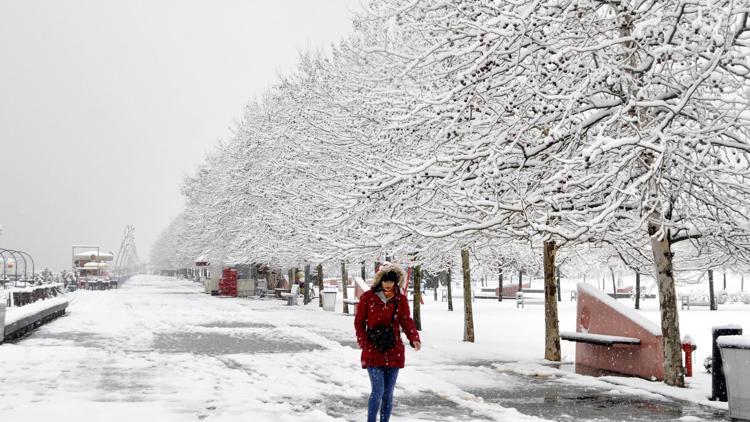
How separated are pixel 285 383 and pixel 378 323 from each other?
4.00 metres

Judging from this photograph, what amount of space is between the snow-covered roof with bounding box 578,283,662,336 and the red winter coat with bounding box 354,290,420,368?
223 inches

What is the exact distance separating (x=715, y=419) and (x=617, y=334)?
368cm

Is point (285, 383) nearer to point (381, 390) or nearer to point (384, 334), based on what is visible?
point (381, 390)

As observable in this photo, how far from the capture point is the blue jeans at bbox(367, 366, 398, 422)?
7.30 metres

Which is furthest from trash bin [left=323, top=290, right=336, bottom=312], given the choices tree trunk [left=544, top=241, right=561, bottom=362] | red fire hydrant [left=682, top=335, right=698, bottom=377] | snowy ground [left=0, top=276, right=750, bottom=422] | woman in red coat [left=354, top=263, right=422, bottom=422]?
woman in red coat [left=354, top=263, right=422, bottom=422]

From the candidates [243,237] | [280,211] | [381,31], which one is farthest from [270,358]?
[243,237]

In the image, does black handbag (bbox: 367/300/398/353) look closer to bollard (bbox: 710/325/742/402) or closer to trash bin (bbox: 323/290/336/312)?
bollard (bbox: 710/325/742/402)

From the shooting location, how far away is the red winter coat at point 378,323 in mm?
7266

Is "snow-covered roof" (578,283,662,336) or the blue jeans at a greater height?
"snow-covered roof" (578,283,662,336)

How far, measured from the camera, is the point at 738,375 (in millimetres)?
8539

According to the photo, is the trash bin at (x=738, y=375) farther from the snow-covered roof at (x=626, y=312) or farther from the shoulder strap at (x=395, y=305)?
the shoulder strap at (x=395, y=305)

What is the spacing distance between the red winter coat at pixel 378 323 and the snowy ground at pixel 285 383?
135 centimetres

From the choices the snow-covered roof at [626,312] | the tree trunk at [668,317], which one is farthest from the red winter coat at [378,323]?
the snow-covered roof at [626,312]

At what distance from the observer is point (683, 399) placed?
9852 mm
